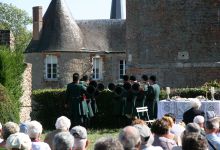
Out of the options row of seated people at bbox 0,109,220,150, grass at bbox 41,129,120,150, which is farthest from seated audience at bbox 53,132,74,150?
grass at bbox 41,129,120,150

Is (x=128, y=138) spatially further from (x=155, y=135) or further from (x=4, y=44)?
(x=4, y=44)

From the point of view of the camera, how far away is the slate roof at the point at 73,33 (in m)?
44.1

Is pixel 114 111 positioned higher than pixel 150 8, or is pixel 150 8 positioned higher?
pixel 150 8

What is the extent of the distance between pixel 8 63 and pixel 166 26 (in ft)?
38.0

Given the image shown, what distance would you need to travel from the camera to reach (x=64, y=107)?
2033 cm

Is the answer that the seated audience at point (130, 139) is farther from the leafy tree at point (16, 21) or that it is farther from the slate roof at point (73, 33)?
the leafy tree at point (16, 21)

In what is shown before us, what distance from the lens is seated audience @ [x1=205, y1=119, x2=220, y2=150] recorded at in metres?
8.19

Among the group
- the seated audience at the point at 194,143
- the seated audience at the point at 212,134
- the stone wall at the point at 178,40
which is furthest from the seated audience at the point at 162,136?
the stone wall at the point at 178,40

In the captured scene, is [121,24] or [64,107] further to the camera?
[121,24]

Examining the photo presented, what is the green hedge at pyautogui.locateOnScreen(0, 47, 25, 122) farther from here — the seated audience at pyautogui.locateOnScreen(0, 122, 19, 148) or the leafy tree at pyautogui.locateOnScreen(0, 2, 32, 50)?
the leafy tree at pyautogui.locateOnScreen(0, 2, 32, 50)

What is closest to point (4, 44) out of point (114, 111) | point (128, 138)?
point (114, 111)

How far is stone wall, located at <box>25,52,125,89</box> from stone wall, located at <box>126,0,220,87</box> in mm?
15039

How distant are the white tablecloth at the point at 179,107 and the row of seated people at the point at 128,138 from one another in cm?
618

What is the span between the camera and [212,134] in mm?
8281
